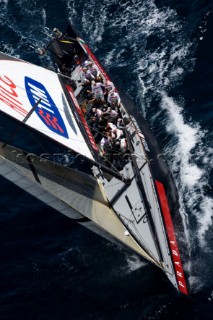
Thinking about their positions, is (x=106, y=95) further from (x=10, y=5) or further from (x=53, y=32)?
(x=10, y=5)

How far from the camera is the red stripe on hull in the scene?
A: 20062 mm

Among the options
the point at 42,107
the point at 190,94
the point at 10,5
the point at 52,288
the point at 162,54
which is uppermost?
the point at 10,5

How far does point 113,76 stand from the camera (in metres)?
30.2

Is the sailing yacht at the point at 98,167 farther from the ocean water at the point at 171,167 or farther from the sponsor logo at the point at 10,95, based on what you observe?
the ocean water at the point at 171,167

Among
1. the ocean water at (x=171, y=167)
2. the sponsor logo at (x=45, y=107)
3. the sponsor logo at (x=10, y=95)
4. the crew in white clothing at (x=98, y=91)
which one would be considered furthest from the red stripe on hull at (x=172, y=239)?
the sponsor logo at (x=10, y=95)

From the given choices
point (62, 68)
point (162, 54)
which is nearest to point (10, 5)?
point (62, 68)

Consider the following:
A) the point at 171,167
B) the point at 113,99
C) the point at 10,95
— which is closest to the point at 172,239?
the point at 171,167

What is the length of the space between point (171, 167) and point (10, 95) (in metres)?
8.45

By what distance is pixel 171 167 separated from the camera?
994 inches

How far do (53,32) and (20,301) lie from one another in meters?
15.7

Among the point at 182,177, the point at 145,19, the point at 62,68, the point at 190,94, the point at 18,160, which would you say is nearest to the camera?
the point at 18,160

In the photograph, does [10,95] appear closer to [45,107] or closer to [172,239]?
[45,107]

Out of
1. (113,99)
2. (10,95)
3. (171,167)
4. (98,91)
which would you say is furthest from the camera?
(98,91)

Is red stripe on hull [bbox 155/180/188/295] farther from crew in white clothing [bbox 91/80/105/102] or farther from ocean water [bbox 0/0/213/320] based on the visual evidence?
crew in white clothing [bbox 91/80/105/102]
